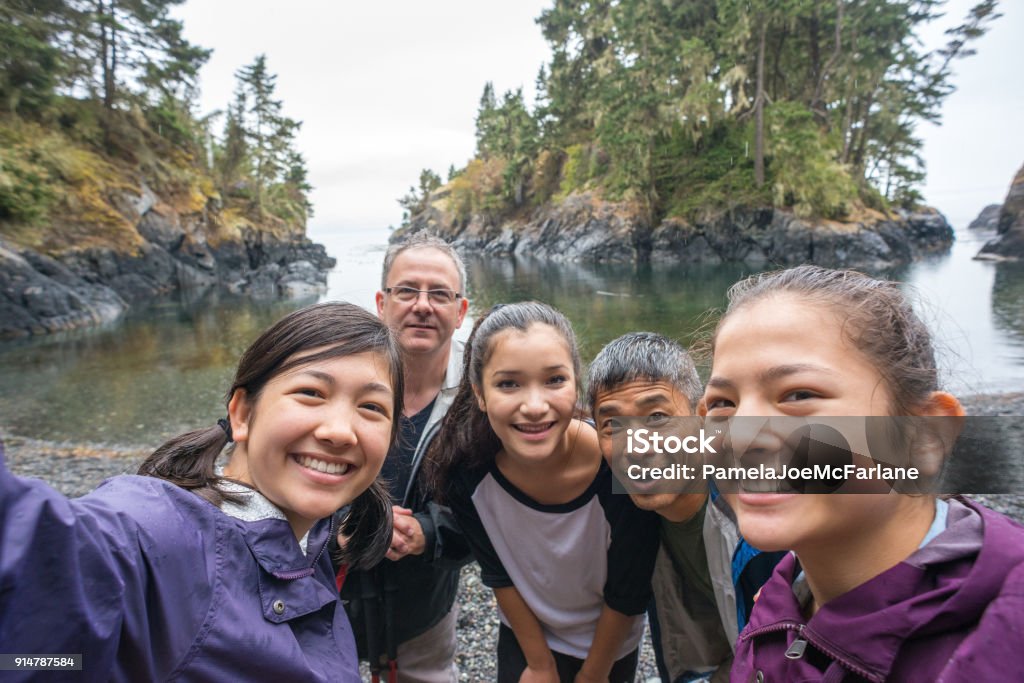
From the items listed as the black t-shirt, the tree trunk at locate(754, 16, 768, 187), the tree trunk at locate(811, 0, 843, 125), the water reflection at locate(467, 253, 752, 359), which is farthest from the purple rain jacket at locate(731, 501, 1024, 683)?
the tree trunk at locate(811, 0, 843, 125)

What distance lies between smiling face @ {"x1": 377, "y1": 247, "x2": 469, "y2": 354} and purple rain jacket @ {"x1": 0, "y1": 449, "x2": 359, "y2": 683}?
1.54m

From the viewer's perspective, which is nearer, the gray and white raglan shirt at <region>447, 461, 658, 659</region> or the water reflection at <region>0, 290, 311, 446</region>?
the gray and white raglan shirt at <region>447, 461, 658, 659</region>

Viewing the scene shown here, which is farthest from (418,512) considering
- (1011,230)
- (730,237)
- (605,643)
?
(1011,230)

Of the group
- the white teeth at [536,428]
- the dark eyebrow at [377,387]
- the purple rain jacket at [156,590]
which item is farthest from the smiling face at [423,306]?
the purple rain jacket at [156,590]

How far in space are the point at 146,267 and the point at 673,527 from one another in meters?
28.7

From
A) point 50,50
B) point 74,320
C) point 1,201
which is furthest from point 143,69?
point 74,320

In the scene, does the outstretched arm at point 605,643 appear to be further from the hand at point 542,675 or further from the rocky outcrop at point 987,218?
the rocky outcrop at point 987,218

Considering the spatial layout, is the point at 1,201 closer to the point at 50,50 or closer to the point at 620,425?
the point at 50,50

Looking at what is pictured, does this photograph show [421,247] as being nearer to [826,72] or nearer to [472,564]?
[472,564]

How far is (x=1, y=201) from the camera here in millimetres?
16984

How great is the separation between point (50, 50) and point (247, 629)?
2623cm

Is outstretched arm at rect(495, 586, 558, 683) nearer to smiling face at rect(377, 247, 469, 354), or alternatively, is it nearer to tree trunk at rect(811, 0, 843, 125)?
smiling face at rect(377, 247, 469, 354)

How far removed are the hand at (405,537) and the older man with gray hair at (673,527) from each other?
853 millimetres

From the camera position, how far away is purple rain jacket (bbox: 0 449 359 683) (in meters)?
0.80
